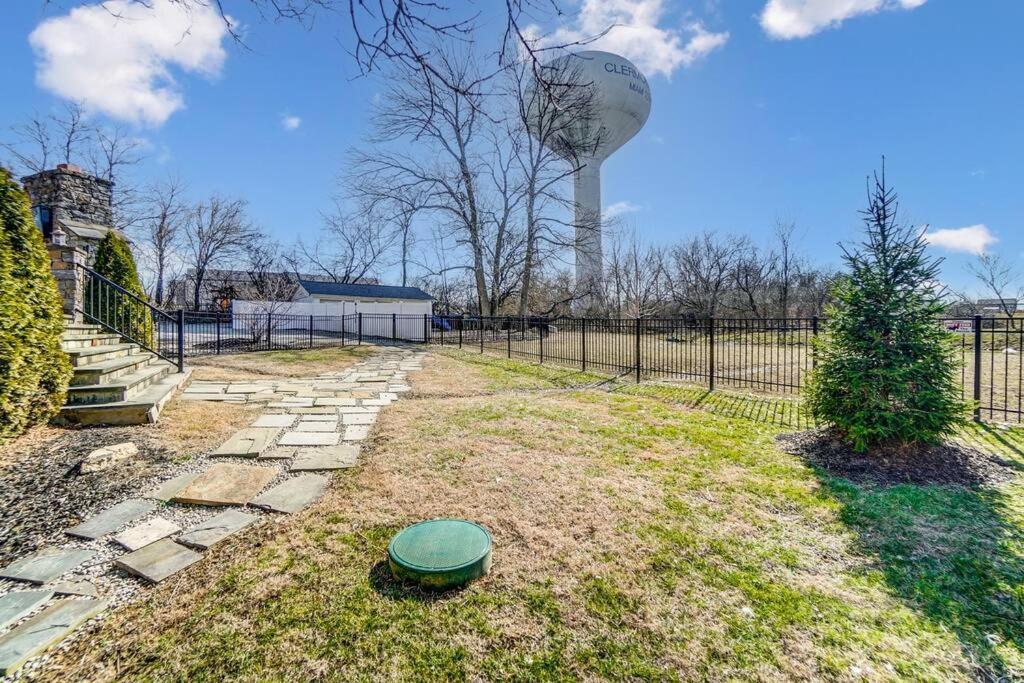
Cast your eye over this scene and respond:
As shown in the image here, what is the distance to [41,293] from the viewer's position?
13.2 feet

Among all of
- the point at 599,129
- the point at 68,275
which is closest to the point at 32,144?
the point at 68,275

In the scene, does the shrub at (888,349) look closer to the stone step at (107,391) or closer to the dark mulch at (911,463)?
the dark mulch at (911,463)

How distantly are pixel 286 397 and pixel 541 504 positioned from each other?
4.74 meters

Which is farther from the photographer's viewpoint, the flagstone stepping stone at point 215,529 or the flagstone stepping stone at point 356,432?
the flagstone stepping stone at point 356,432

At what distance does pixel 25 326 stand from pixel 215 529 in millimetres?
3161

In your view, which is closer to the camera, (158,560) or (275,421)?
(158,560)

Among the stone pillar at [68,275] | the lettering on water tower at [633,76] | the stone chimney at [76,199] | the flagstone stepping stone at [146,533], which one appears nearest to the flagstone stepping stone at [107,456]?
the flagstone stepping stone at [146,533]

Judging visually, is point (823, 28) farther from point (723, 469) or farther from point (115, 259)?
point (115, 259)

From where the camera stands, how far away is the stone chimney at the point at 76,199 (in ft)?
27.2

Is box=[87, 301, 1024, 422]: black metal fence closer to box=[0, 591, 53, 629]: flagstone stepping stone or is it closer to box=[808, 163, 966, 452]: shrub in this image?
box=[808, 163, 966, 452]: shrub

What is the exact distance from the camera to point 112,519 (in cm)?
241

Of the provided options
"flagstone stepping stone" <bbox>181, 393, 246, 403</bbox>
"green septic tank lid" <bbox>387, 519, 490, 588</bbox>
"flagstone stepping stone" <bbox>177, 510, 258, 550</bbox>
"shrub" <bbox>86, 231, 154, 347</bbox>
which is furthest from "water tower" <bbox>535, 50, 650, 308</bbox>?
"flagstone stepping stone" <bbox>177, 510, 258, 550</bbox>

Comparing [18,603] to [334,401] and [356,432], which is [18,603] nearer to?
[356,432]

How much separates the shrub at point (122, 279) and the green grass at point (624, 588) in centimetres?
750
